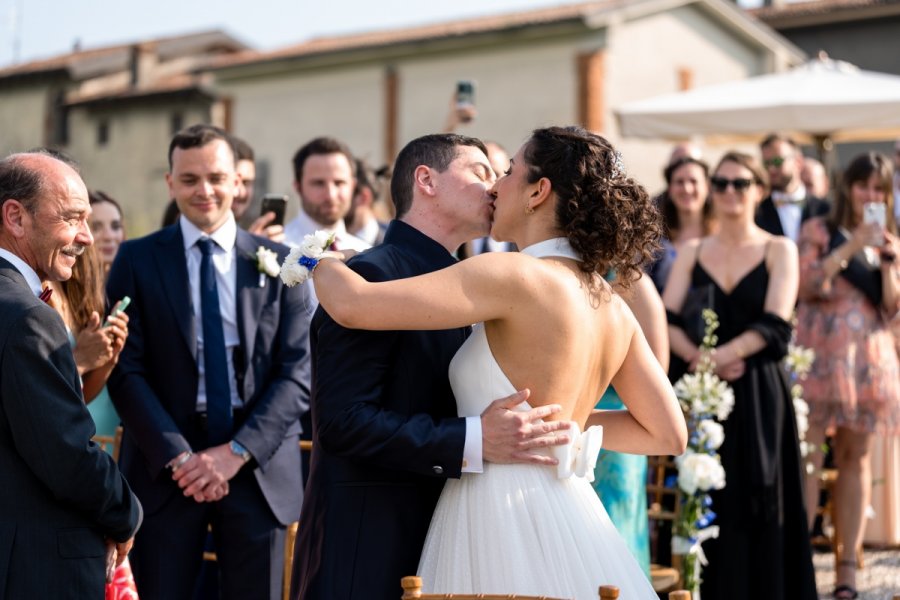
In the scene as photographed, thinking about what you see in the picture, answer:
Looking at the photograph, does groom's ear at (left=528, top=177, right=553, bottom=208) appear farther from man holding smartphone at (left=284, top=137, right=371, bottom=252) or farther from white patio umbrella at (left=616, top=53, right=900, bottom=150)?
white patio umbrella at (left=616, top=53, right=900, bottom=150)

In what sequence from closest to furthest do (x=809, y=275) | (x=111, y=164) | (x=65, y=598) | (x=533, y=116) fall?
(x=65, y=598), (x=809, y=275), (x=533, y=116), (x=111, y=164)

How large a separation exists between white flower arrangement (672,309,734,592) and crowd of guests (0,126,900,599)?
0.25 m

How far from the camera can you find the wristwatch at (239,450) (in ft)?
15.0

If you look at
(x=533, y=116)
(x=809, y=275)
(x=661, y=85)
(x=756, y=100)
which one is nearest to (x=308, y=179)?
(x=809, y=275)

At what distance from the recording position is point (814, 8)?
30094mm

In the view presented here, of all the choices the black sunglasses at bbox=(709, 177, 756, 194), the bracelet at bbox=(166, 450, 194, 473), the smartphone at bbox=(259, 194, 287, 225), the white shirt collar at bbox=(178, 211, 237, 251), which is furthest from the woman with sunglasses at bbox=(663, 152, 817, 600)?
the bracelet at bbox=(166, 450, 194, 473)

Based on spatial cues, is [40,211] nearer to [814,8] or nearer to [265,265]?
[265,265]

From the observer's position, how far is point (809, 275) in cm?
739

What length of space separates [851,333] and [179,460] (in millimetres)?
4495

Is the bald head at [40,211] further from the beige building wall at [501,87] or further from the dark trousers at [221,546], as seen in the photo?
the beige building wall at [501,87]

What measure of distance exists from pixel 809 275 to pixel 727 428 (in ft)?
4.59

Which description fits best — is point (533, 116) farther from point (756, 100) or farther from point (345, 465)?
point (345, 465)

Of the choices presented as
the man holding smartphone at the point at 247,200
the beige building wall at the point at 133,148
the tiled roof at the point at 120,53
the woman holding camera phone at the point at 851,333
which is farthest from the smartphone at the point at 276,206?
the tiled roof at the point at 120,53

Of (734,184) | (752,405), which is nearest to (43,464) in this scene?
(752,405)
